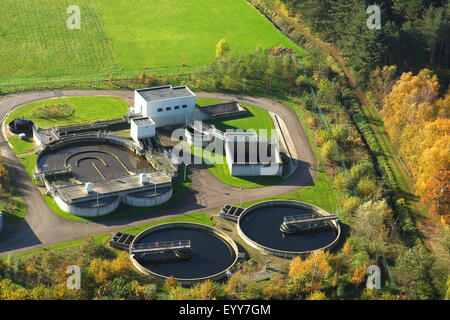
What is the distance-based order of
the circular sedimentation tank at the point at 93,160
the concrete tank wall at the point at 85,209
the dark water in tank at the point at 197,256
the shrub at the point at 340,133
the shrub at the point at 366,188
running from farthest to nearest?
1. the shrub at the point at 340,133
2. the circular sedimentation tank at the point at 93,160
3. the shrub at the point at 366,188
4. the concrete tank wall at the point at 85,209
5. the dark water in tank at the point at 197,256

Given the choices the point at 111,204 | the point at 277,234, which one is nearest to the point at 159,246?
the point at 111,204

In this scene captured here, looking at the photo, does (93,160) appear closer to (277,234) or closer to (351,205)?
(277,234)

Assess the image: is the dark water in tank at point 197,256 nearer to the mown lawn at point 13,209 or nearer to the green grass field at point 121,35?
the mown lawn at point 13,209

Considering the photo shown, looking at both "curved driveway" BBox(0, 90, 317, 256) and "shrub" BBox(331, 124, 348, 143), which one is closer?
"curved driveway" BBox(0, 90, 317, 256)

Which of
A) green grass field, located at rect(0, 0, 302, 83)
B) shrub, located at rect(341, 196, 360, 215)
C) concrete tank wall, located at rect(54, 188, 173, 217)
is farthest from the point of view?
green grass field, located at rect(0, 0, 302, 83)

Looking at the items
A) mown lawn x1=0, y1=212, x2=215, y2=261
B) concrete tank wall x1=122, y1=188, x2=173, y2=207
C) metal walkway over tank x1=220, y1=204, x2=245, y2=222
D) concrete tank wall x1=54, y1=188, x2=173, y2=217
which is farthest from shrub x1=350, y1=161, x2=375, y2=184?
concrete tank wall x1=122, y1=188, x2=173, y2=207

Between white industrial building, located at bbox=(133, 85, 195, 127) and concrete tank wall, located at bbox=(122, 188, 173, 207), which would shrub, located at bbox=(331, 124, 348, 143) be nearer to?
white industrial building, located at bbox=(133, 85, 195, 127)

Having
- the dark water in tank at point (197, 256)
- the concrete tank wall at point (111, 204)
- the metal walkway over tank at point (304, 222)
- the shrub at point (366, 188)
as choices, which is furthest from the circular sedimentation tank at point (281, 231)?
the concrete tank wall at point (111, 204)

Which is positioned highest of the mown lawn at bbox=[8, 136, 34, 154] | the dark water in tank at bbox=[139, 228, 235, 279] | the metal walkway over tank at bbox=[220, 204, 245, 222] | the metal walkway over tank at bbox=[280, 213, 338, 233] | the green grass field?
the green grass field
